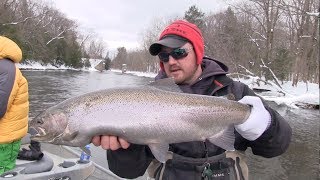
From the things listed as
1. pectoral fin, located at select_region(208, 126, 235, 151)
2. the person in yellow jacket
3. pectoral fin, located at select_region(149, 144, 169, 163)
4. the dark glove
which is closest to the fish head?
pectoral fin, located at select_region(149, 144, 169, 163)

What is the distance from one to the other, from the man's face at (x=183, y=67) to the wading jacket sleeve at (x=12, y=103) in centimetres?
155

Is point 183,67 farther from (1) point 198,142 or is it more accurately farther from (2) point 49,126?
(2) point 49,126

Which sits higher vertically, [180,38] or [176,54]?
[180,38]

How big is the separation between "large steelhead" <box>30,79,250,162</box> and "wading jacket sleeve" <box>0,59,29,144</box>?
107cm

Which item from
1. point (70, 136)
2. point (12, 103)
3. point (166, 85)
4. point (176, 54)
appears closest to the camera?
point (70, 136)

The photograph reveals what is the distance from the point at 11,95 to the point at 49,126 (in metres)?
1.25

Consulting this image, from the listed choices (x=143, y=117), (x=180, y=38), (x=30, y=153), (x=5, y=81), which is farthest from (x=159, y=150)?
(x=30, y=153)

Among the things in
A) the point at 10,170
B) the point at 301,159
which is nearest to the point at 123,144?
the point at 10,170

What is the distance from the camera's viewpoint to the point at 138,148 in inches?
103

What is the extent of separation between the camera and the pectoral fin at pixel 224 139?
8.07 feet

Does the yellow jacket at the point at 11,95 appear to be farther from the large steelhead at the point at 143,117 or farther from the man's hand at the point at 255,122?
the man's hand at the point at 255,122

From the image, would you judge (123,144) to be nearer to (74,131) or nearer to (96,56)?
(74,131)

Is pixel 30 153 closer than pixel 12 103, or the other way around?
pixel 12 103

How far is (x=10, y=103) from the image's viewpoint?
140 inches
